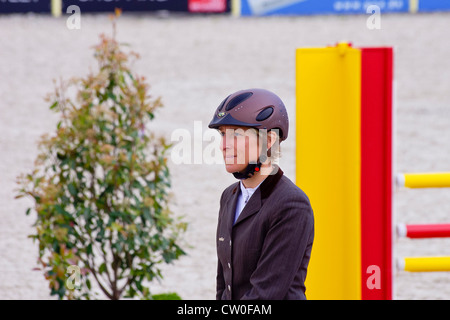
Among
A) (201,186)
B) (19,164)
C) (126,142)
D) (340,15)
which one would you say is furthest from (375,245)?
(340,15)

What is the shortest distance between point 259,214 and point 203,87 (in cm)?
1131

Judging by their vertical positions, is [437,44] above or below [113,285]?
above

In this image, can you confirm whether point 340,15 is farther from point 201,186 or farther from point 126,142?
point 126,142

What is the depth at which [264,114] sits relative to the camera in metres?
2.29

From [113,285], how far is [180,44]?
470 inches

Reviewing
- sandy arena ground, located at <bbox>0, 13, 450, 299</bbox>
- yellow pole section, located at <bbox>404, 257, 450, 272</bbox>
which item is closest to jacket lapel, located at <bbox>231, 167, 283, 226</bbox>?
yellow pole section, located at <bbox>404, 257, 450, 272</bbox>

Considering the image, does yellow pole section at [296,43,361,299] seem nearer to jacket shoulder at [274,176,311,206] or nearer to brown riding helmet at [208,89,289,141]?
brown riding helmet at [208,89,289,141]

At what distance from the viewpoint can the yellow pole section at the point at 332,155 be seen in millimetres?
3406

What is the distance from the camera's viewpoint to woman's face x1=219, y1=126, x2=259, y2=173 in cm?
225

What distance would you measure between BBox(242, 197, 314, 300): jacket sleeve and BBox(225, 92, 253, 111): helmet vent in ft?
1.20

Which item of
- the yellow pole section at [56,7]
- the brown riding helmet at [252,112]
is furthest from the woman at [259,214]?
the yellow pole section at [56,7]

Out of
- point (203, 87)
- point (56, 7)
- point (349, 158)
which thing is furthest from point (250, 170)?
point (56, 7)

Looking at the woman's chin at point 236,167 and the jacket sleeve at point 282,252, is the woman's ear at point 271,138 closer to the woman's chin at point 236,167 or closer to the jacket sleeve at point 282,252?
the woman's chin at point 236,167

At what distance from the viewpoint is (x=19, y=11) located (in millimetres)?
18750
